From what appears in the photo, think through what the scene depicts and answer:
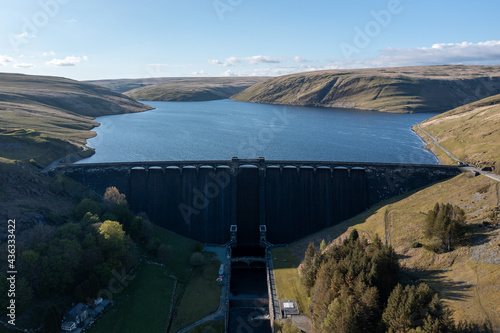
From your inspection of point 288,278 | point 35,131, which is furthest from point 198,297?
point 35,131

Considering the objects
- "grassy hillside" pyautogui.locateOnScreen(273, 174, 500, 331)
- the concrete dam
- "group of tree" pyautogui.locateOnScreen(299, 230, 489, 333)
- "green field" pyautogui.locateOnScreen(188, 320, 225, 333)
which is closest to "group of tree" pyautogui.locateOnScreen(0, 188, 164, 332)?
the concrete dam

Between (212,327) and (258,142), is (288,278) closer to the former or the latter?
(212,327)

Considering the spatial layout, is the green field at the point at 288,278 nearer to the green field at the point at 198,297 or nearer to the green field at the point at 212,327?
the green field at the point at 212,327

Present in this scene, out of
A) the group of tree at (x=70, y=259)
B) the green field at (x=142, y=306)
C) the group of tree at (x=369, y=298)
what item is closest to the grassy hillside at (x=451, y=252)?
the group of tree at (x=369, y=298)

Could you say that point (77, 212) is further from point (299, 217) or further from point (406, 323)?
point (406, 323)

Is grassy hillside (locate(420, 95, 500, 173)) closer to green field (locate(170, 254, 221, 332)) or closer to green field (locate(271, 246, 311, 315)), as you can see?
green field (locate(271, 246, 311, 315))

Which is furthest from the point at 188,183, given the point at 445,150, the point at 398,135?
the point at 398,135
